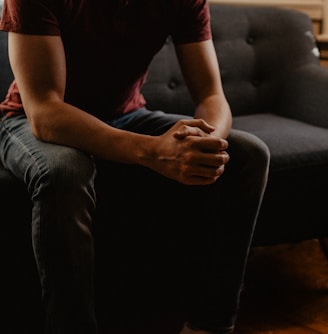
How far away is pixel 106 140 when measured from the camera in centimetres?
117

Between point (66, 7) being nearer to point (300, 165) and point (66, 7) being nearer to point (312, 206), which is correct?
point (300, 165)

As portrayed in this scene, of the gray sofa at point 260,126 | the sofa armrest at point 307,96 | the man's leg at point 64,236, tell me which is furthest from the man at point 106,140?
the sofa armrest at point 307,96

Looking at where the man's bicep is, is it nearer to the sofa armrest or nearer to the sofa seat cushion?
the sofa seat cushion

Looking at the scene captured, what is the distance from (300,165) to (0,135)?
0.74m

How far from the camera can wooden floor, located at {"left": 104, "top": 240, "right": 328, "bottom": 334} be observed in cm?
146

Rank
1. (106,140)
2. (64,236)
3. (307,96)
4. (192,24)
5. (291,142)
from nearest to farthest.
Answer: (64,236) < (106,140) < (192,24) < (291,142) < (307,96)

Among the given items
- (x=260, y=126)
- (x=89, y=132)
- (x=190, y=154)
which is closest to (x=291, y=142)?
(x=260, y=126)

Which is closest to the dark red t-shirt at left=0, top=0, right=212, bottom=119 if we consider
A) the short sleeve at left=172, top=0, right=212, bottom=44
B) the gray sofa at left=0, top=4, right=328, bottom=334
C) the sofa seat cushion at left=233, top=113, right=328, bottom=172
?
the short sleeve at left=172, top=0, right=212, bottom=44

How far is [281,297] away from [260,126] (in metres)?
0.50

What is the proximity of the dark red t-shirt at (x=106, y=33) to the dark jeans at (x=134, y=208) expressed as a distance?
8 centimetres

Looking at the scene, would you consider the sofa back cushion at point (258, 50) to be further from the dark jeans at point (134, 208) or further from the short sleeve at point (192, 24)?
the dark jeans at point (134, 208)

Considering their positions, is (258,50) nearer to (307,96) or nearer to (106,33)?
(307,96)

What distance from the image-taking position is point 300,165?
1.50 m

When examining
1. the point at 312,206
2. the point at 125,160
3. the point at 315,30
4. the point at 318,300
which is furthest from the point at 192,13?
the point at 315,30
